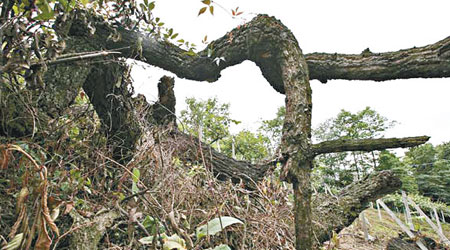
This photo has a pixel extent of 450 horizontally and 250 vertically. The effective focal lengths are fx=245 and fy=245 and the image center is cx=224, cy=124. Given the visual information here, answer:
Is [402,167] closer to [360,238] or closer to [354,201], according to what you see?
[360,238]

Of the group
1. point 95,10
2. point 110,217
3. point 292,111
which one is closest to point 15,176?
point 110,217

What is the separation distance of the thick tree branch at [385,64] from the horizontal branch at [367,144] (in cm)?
64

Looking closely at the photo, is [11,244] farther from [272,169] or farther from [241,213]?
[272,169]

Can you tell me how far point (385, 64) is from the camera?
1647 mm

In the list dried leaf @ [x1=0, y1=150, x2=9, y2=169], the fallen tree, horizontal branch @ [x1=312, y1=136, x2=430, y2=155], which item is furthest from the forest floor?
dried leaf @ [x1=0, y1=150, x2=9, y2=169]

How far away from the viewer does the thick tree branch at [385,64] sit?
1.49 meters

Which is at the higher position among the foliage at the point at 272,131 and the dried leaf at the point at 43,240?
the foliage at the point at 272,131

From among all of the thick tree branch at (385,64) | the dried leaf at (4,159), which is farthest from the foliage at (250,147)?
the dried leaf at (4,159)

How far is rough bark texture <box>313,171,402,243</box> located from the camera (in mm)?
2506

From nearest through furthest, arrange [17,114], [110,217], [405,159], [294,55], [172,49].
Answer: [110,217] < [17,114] < [294,55] < [172,49] < [405,159]

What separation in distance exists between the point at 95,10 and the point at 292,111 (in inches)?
54.8

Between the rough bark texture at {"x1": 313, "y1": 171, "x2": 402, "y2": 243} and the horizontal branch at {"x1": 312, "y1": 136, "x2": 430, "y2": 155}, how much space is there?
137cm

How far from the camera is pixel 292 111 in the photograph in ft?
4.75

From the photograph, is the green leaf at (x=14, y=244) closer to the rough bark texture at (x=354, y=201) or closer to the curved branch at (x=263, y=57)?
the curved branch at (x=263, y=57)
